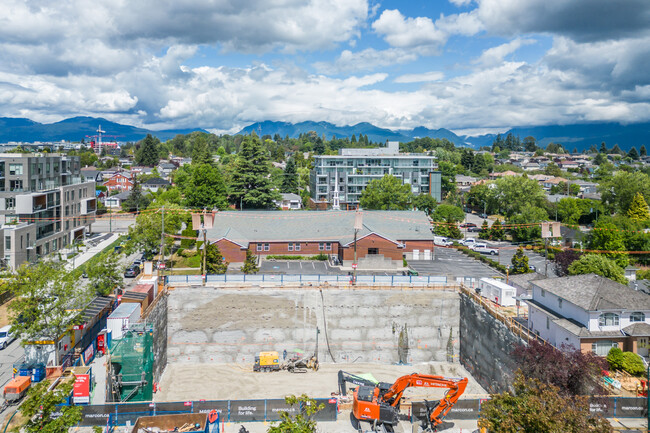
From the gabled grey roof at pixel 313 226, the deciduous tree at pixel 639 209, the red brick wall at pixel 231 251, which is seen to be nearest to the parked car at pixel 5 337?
the red brick wall at pixel 231 251

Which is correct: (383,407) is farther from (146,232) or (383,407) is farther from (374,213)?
(374,213)

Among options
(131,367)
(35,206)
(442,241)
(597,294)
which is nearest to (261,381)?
(131,367)

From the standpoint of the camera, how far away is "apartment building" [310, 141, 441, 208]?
97.3 meters

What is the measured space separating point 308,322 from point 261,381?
7.42 m

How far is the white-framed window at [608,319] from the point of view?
2844 centimetres

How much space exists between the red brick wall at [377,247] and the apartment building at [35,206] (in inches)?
1347

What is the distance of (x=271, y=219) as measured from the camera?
61719 mm

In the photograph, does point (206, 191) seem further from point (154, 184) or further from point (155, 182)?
point (155, 182)

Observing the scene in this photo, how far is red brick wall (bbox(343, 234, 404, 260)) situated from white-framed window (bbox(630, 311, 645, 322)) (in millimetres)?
26373

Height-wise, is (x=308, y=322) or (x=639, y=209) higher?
(x=639, y=209)

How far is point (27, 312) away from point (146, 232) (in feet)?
83.8

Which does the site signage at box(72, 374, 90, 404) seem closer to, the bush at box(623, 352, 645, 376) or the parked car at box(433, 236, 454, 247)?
the bush at box(623, 352, 645, 376)

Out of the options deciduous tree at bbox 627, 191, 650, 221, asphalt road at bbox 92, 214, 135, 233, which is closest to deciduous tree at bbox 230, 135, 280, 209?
asphalt road at bbox 92, 214, 135, 233

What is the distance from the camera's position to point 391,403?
958 inches
